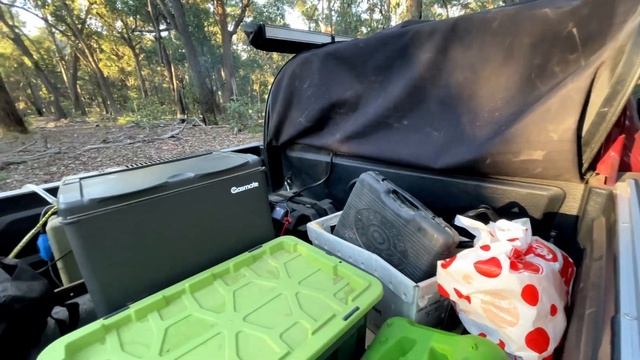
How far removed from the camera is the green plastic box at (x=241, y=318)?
673 mm

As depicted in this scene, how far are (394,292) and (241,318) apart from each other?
0.48 m

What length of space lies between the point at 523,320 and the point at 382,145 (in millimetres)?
831

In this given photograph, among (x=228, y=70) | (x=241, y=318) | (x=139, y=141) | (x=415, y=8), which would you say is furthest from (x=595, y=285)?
(x=228, y=70)

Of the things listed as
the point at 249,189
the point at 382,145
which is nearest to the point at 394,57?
the point at 382,145

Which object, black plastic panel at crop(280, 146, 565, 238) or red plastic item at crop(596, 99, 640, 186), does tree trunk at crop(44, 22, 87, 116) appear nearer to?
black plastic panel at crop(280, 146, 565, 238)

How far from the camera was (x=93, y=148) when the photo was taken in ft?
16.2

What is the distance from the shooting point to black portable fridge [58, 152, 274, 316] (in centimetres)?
83

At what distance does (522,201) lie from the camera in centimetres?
104

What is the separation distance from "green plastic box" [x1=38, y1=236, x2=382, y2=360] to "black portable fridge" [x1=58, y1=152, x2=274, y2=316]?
118 mm

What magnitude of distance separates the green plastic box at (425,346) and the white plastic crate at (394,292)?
0.11m

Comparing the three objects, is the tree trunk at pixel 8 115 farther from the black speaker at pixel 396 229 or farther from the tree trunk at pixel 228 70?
the black speaker at pixel 396 229

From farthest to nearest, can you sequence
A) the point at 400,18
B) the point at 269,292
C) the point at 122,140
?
the point at 122,140, the point at 400,18, the point at 269,292

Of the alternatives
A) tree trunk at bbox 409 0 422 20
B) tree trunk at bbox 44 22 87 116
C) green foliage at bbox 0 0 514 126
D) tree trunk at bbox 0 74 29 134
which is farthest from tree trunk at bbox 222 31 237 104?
tree trunk at bbox 44 22 87 116

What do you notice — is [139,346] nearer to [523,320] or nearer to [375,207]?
[375,207]
